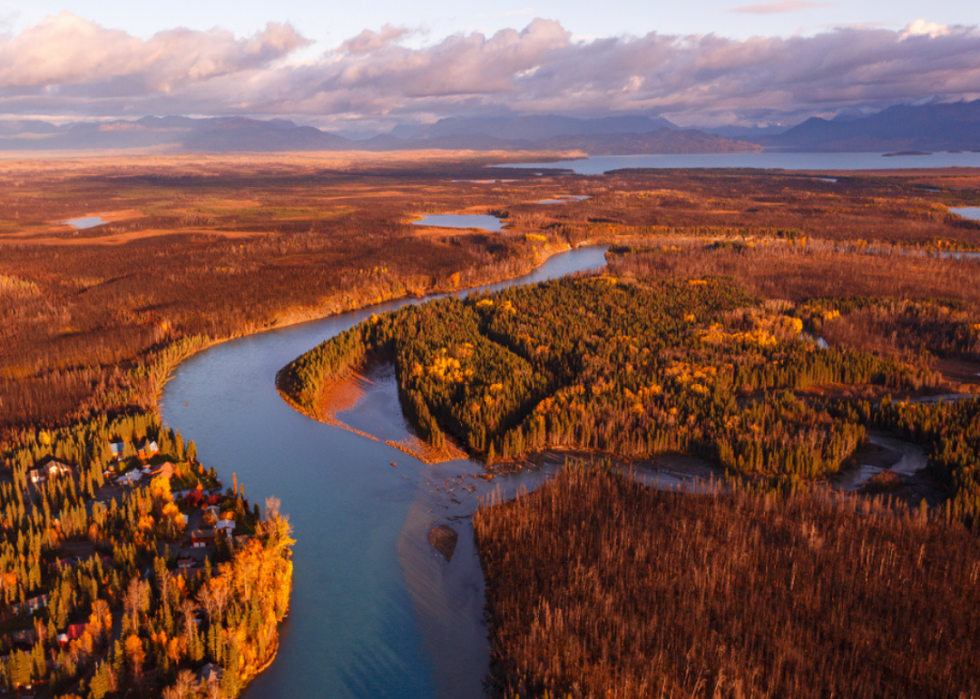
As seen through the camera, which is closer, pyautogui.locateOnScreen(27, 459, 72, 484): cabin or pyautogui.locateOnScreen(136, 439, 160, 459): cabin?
pyautogui.locateOnScreen(27, 459, 72, 484): cabin

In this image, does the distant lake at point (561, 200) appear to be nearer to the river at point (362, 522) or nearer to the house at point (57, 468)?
the river at point (362, 522)

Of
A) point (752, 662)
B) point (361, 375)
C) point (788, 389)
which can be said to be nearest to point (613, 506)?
point (752, 662)

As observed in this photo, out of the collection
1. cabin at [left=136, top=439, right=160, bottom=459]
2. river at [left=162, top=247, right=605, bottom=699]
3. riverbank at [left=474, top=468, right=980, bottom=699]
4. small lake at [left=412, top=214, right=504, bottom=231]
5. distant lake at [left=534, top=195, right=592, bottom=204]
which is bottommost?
river at [left=162, top=247, right=605, bottom=699]

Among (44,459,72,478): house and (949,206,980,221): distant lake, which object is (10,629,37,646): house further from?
(949,206,980,221): distant lake

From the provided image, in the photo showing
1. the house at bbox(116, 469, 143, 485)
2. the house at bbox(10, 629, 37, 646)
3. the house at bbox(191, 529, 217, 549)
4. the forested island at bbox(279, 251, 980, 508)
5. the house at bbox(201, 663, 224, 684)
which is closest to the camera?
the house at bbox(201, 663, 224, 684)

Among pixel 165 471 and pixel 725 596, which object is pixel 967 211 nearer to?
pixel 725 596

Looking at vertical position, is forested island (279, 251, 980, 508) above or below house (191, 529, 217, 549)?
above

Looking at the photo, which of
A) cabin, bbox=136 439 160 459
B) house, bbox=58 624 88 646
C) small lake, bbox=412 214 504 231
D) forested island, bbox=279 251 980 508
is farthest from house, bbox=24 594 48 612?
small lake, bbox=412 214 504 231

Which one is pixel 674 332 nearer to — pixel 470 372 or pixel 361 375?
pixel 470 372
